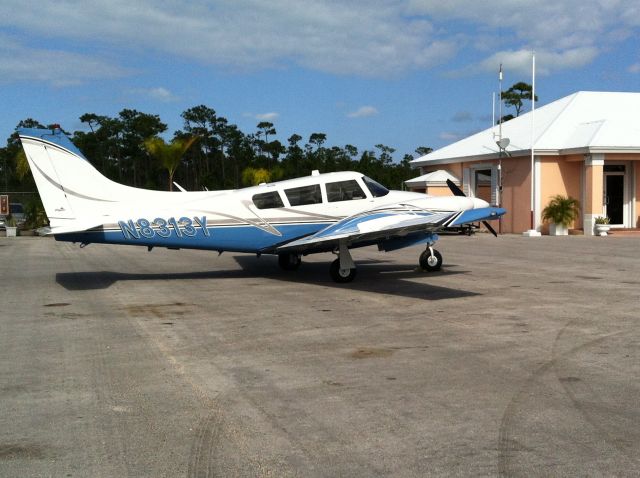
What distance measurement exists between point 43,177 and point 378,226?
6.90m

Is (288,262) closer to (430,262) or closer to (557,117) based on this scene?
(430,262)

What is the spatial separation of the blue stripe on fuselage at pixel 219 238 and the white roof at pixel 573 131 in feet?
67.4

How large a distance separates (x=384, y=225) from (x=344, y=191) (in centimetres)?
193

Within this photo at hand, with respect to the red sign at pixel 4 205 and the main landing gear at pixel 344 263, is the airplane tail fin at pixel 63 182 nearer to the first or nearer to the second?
the main landing gear at pixel 344 263

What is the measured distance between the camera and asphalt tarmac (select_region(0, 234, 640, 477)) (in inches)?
175

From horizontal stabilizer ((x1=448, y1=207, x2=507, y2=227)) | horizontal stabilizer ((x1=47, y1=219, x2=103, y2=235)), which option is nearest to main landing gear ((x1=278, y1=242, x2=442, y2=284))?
horizontal stabilizer ((x1=448, y1=207, x2=507, y2=227))

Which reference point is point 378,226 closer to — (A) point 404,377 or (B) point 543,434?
(A) point 404,377

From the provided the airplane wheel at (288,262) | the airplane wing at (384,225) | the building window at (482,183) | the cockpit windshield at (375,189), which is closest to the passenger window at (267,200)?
the airplane wing at (384,225)

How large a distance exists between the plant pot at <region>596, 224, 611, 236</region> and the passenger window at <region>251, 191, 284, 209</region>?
2062 cm

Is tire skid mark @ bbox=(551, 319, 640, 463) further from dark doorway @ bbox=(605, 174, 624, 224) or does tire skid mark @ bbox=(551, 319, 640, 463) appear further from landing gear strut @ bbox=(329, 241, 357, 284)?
dark doorway @ bbox=(605, 174, 624, 224)

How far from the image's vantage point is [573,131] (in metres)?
32.9

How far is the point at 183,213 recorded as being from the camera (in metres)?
13.4

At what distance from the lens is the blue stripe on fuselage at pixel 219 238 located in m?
12.8

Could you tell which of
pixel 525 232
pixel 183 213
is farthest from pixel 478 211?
pixel 525 232
